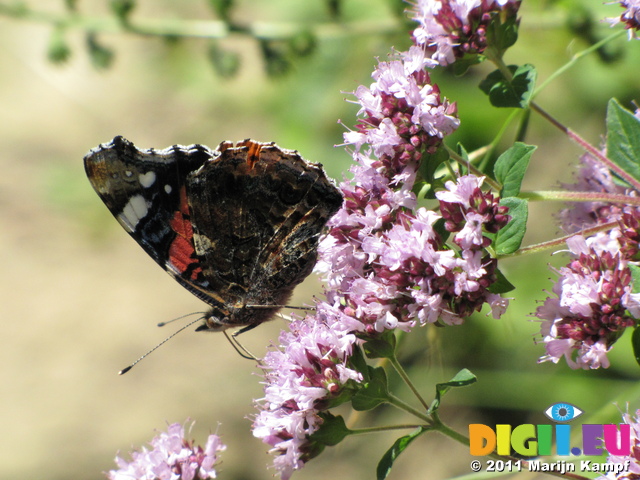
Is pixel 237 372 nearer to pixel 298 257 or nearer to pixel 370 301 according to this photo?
pixel 298 257

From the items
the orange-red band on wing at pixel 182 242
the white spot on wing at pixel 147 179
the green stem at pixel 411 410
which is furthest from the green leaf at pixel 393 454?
the white spot on wing at pixel 147 179

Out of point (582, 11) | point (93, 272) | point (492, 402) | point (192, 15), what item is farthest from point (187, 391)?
point (582, 11)

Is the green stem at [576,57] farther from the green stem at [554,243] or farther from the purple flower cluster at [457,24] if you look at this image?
the green stem at [554,243]

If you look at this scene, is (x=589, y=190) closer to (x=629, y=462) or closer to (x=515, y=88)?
(x=515, y=88)

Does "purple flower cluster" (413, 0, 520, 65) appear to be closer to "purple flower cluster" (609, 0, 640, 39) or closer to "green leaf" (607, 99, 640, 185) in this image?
"purple flower cluster" (609, 0, 640, 39)

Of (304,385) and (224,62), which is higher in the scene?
(224,62)

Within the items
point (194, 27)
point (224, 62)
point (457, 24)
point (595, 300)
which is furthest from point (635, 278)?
point (194, 27)
